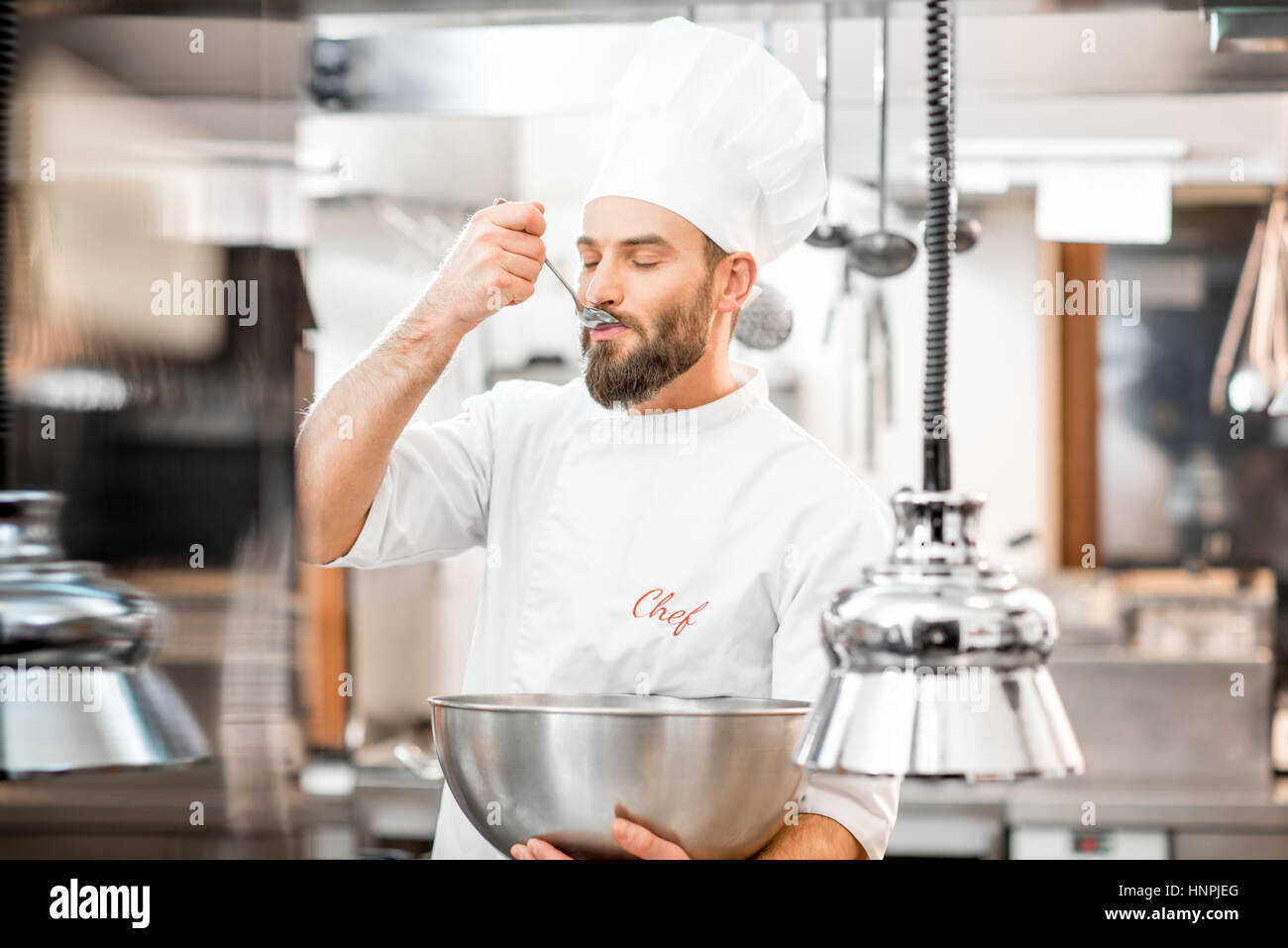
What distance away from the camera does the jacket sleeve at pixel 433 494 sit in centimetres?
130

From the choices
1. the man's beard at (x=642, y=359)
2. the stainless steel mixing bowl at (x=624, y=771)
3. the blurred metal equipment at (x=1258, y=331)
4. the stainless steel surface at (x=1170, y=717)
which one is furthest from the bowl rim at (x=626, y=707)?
the blurred metal equipment at (x=1258, y=331)

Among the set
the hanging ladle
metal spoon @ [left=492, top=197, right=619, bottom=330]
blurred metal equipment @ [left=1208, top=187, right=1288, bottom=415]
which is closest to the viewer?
metal spoon @ [left=492, top=197, right=619, bottom=330]

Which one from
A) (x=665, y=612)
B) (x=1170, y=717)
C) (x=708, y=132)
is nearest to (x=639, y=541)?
(x=665, y=612)

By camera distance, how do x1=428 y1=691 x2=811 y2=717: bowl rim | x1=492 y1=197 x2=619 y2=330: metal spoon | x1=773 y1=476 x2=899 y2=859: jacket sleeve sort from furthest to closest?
x1=492 y1=197 x2=619 y2=330: metal spoon, x1=773 y1=476 x2=899 y2=859: jacket sleeve, x1=428 y1=691 x2=811 y2=717: bowl rim

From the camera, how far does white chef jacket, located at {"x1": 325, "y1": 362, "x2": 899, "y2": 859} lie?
123 centimetres

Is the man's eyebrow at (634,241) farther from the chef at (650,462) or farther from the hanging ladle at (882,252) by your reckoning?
the hanging ladle at (882,252)

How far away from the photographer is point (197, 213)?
2732mm

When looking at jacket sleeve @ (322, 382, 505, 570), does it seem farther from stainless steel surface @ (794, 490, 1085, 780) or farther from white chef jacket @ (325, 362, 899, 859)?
stainless steel surface @ (794, 490, 1085, 780)

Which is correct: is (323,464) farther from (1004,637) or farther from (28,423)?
(28,423)

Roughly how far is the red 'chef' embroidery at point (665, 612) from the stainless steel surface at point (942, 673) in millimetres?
584

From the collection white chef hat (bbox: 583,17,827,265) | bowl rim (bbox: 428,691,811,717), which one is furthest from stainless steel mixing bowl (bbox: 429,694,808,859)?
white chef hat (bbox: 583,17,827,265)

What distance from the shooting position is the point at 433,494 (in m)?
1.36

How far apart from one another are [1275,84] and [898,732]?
4.45 feet

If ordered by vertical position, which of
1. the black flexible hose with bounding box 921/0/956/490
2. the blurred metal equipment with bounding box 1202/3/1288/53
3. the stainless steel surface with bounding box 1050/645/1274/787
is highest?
the blurred metal equipment with bounding box 1202/3/1288/53
